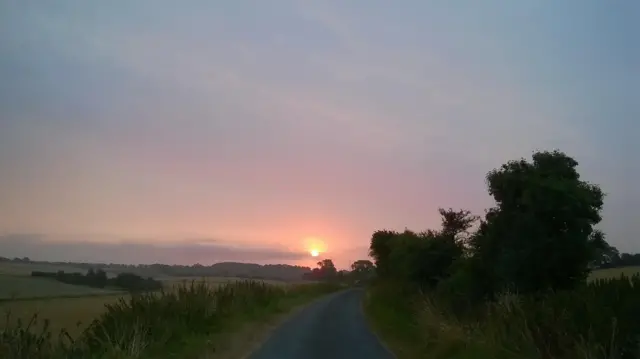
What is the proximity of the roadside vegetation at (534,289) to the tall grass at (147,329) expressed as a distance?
630cm

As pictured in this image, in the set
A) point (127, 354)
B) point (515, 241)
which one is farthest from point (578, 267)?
point (127, 354)

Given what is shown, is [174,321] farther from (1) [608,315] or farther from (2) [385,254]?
(2) [385,254]

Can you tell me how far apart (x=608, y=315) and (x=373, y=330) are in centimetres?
→ 1719

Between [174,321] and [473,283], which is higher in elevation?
[473,283]

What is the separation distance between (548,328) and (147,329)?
10.4 meters


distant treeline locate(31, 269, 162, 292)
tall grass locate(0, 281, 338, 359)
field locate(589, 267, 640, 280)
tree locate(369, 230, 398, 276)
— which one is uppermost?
tree locate(369, 230, 398, 276)

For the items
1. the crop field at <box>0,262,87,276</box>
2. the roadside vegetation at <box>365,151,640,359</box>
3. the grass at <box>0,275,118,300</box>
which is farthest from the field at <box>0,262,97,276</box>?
the roadside vegetation at <box>365,151,640,359</box>

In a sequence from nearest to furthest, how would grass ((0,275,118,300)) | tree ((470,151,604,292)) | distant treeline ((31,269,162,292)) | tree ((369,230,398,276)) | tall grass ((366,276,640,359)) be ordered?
1. tall grass ((366,276,640,359))
2. tree ((470,151,604,292))
3. grass ((0,275,118,300))
4. distant treeline ((31,269,162,292))
5. tree ((369,230,398,276))

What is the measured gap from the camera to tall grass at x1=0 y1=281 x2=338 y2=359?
12.9m

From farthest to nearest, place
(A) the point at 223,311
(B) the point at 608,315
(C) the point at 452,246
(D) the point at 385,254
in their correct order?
(D) the point at 385,254, (C) the point at 452,246, (A) the point at 223,311, (B) the point at 608,315

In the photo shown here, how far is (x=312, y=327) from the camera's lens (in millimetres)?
28484

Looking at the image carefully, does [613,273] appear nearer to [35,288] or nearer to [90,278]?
[35,288]

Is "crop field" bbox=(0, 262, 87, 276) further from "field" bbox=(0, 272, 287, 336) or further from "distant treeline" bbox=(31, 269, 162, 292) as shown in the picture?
"field" bbox=(0, 272, 287, 336)

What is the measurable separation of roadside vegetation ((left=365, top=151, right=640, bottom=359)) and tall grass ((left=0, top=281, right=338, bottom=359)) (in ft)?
20.7
